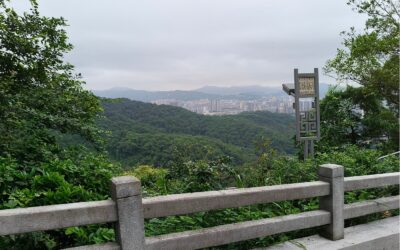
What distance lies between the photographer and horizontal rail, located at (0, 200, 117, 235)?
2.13 meters

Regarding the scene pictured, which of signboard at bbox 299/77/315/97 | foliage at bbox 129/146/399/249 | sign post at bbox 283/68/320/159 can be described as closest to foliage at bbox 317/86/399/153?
sign post at bbox 283/68/320/159

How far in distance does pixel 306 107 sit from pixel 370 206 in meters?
3.67

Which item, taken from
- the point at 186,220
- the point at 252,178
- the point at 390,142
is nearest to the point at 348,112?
the point at 390,142

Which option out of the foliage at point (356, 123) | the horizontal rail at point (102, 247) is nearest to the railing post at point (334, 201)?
the horizontal rail at point (102, 247)

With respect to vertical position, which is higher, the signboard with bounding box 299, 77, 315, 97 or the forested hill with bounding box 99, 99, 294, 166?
the signboard with bounding box 299, 77, 315, 97

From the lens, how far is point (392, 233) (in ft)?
12.4

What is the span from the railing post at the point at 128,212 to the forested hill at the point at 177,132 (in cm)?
393

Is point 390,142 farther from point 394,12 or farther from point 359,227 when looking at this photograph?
point 359,227

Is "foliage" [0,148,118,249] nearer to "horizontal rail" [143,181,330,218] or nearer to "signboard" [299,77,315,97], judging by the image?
"horizontal rail" [143,181,330,218]

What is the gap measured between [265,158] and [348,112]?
9201mm

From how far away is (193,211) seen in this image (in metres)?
2.76

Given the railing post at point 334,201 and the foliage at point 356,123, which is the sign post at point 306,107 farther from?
the foliage at point 356,123

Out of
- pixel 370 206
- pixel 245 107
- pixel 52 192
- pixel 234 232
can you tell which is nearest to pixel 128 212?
pixel 52 192

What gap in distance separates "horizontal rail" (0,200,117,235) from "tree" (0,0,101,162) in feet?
8.63
